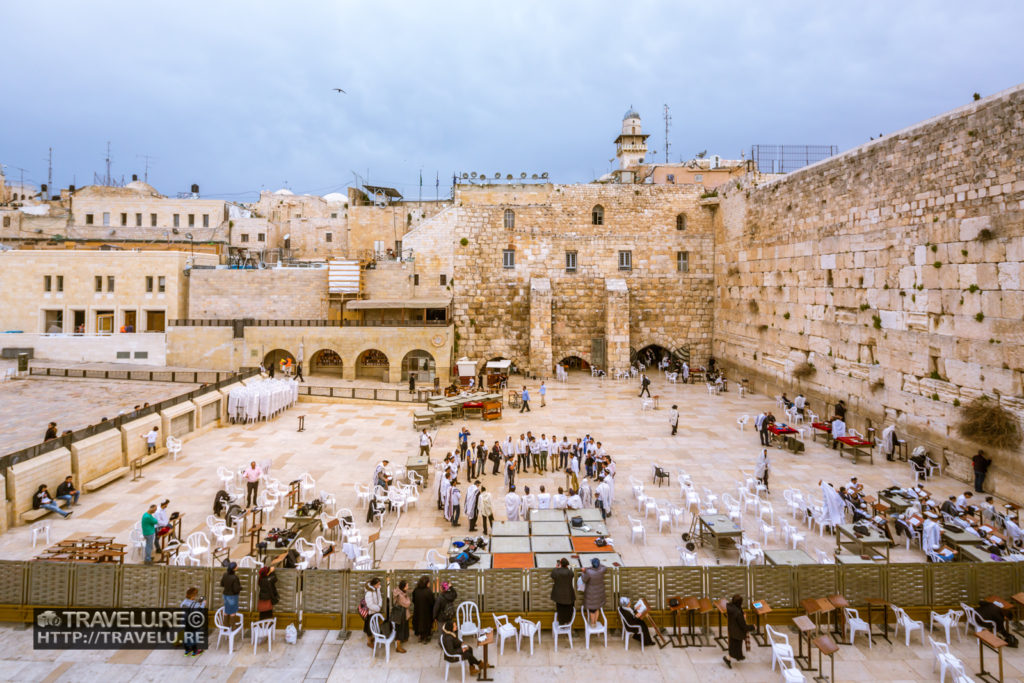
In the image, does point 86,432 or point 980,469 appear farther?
point 86,432

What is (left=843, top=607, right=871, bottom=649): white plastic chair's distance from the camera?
7.21 meters

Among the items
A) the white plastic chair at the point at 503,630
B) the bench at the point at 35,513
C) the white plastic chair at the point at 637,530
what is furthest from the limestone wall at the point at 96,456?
the white plastic chair at the point at 637,530

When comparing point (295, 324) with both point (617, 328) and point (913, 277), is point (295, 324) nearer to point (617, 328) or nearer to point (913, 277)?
point (617, 328)

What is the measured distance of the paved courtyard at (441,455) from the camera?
34.0 ft

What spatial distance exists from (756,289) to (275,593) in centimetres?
2320

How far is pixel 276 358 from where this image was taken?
91.5ft

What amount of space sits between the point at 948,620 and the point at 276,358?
2723 cm

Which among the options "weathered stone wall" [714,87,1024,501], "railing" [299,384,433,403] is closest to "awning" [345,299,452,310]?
"railing" [299,384,433,403]

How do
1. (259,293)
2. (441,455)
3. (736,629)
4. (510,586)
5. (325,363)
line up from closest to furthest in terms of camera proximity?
(736,629)
(510,586)
(441,455)
(325,363)
(259,293)

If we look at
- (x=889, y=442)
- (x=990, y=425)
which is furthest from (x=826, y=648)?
(x=889, y=442)

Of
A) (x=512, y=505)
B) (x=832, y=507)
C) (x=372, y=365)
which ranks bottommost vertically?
(x=512, y=505)

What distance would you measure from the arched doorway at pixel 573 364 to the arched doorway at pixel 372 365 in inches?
371

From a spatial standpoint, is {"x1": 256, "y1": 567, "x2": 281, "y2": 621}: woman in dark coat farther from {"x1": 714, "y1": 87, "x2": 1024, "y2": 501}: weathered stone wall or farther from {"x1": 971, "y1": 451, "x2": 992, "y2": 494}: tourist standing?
{"x1": 714, "y1": 87, "x2": 1024, "y2": 501}: weathered stone wall
